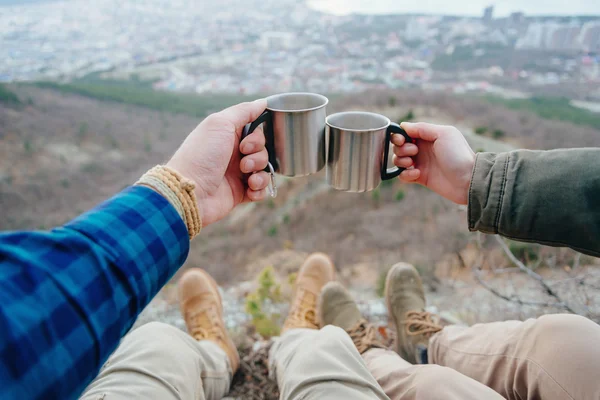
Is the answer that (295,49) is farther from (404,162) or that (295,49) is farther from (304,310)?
(404,162)

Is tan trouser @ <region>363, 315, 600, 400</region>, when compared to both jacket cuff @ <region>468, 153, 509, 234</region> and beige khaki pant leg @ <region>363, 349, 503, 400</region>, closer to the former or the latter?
beige khaki pant leg @ <region>363, 349, 503, 400</region>

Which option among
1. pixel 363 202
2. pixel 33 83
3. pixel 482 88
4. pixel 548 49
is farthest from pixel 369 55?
pixel 33 83

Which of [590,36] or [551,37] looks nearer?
[590,36]

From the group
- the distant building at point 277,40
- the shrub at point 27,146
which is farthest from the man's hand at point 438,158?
the distant building at point 277,40

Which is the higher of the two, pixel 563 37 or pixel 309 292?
pixel 563 37

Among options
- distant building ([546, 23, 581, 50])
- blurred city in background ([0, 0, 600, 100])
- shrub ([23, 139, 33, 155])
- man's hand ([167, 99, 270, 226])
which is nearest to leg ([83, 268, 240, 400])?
man's hand ([167, 99, 270, 226])

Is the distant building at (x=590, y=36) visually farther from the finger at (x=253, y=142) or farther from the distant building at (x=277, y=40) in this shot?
the distant building at (x=277, y=40)

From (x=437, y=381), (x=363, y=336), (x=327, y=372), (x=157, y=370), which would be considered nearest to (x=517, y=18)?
(x=363, y=336)
